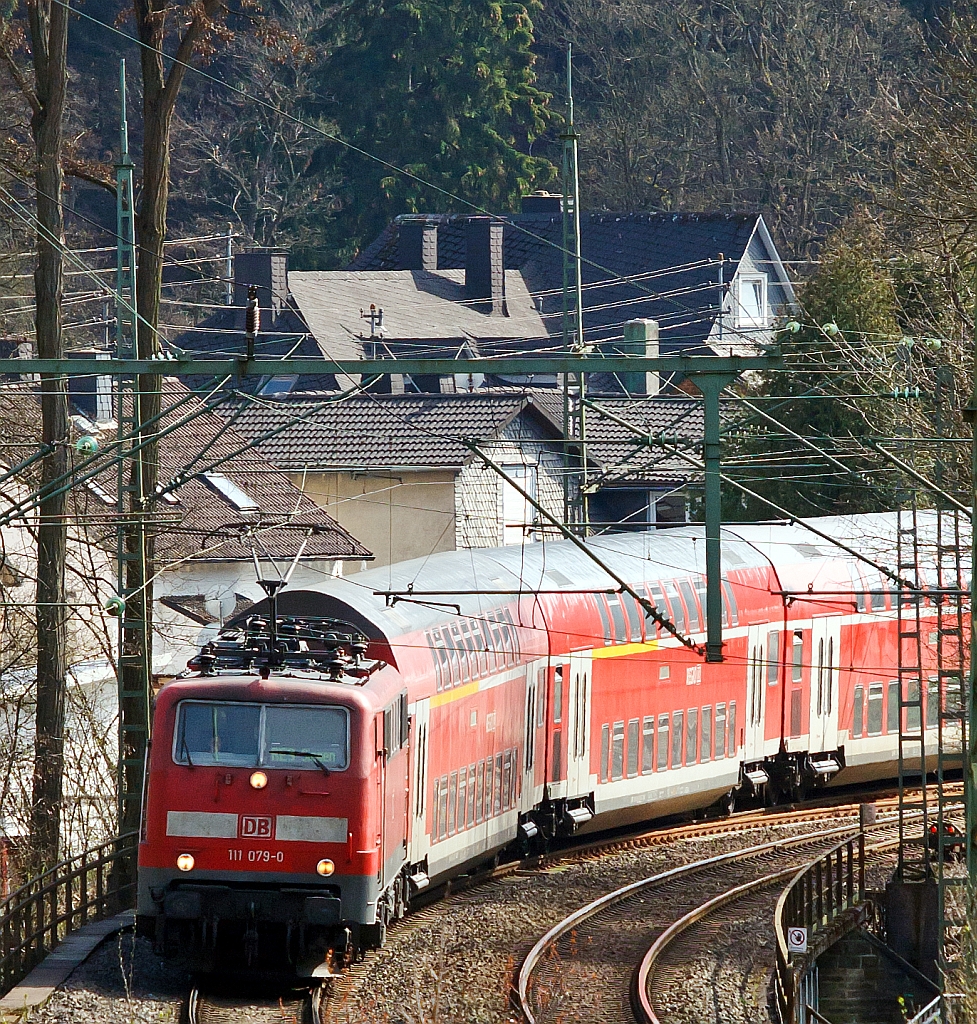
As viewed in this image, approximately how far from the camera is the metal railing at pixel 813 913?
50.3 feet

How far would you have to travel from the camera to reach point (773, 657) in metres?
23.5

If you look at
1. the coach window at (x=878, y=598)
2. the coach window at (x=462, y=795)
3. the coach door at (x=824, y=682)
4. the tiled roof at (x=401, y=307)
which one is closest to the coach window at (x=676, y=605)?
the coach door at (x=824, y=682)

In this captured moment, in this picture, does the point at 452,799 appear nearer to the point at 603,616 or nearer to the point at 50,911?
the point at 50,911

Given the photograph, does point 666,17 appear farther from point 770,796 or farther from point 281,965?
Answer: point 281,965

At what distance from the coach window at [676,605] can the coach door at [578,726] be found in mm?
1576

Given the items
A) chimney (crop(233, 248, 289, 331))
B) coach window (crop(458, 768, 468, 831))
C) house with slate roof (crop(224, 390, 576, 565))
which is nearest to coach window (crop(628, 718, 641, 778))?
coach window (crop(458, 768, 468, 831))

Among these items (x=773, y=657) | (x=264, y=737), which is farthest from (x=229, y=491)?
(x=264, y=737)

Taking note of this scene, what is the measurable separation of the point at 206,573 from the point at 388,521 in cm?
545

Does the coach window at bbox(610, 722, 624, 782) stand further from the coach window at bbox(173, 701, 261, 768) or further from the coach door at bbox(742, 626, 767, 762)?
the coach window at bbox(173, 701, 261, 768)

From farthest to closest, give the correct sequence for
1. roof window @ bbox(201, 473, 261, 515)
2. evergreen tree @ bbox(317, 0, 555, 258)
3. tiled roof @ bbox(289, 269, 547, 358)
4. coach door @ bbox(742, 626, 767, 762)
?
evergreen tree @ bbox(317, 0, 555, 258)
tiled roof @ bbox(289, 269, 547, 358)
roof window @ bbox(201, 473, 261, 515)
coach door @ bbox(742, 626, 767, 762)

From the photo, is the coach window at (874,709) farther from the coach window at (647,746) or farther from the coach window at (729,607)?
the coach window at (647,746)

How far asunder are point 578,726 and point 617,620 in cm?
135

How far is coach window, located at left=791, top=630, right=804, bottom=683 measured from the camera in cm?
2386

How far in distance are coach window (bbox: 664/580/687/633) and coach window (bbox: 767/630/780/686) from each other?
1.76 meters
